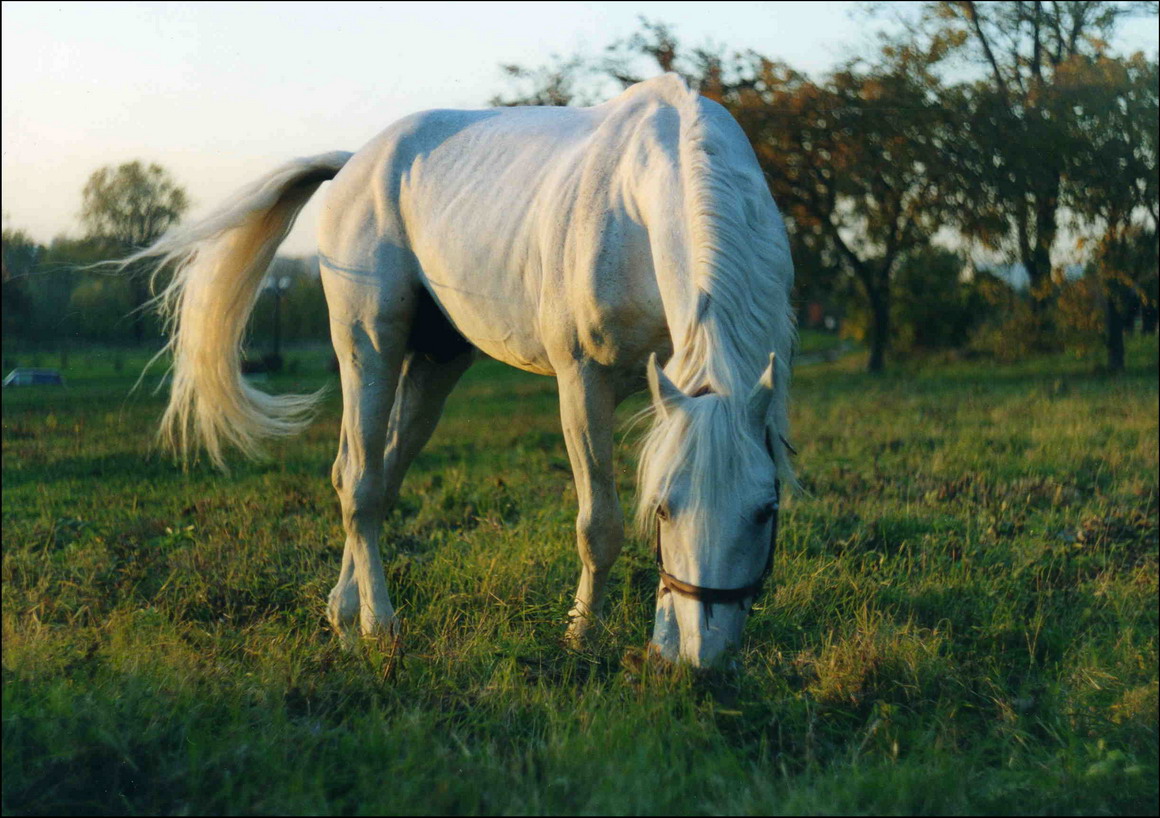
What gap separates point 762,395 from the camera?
9.11ft

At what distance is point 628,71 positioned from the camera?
54.8 feet

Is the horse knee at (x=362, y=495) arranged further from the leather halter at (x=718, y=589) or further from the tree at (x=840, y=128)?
the tree at (x=840, y=128)

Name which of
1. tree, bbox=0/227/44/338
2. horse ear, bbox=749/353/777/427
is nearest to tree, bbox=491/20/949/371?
tree, bbox=0/227/44/338

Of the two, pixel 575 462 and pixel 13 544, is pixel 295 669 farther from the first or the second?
pixel 13 544

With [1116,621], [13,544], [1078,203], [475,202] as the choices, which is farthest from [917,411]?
[13,544]

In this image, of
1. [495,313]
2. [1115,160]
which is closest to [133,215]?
[495,313]

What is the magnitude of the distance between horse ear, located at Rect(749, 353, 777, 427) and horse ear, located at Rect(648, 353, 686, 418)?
20 centimetres

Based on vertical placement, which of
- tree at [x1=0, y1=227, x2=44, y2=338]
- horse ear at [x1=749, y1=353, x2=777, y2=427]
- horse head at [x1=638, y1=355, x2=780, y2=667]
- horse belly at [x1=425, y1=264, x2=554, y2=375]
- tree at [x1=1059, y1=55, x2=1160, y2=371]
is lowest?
horse head at [x1=638, y1=355, x2=780, y2=667]

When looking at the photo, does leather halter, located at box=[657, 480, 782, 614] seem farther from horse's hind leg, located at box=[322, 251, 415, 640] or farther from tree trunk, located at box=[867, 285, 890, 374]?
tree trunk, located at box=[867, 285, 890, 374]

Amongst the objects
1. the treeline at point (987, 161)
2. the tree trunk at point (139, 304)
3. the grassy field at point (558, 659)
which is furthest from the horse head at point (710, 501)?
the treeline at point (987, 161)

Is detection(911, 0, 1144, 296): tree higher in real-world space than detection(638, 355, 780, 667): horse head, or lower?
higher

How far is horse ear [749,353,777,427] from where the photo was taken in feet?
9.04

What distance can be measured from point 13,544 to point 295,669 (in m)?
3.27

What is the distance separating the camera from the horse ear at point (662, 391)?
8.87 ft
